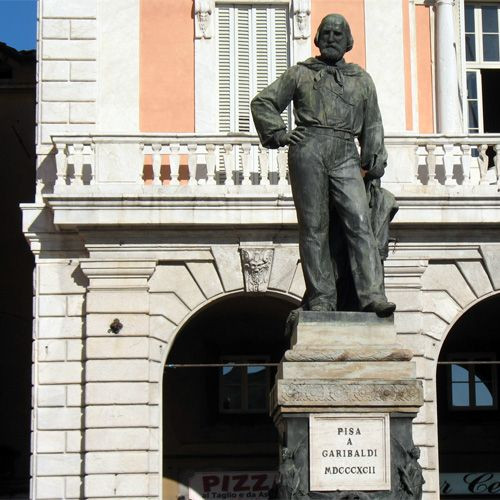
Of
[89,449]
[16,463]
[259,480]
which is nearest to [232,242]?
[89,449]

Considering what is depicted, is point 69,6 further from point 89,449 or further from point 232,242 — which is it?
point 89,449

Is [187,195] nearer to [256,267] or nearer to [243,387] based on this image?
[256,267]

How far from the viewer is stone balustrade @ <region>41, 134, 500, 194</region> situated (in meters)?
22.7

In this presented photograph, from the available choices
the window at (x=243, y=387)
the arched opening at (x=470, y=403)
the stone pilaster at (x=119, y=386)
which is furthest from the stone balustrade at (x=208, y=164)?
the window at (x=243, y=387)

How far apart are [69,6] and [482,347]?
27.5ft

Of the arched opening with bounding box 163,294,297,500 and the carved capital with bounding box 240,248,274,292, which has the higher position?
the carved capital with bounding box 240,248,274,292

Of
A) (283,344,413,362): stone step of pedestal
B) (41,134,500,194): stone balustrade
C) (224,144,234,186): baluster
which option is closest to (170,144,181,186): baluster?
(41,134,500,194): stone balustrade

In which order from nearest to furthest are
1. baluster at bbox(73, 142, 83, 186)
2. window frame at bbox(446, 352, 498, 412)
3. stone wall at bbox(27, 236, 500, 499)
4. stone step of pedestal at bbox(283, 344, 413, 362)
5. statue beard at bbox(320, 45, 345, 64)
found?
stone step of pedestal at bbox(283, 344, 413, 362) → statue beard at bbox(320, 45, 345, 64) → stone wall at bbox(27, 236, 500, 499) → baluster at bbox(73, 142, 83, 186) → window frame at bbox(446, 352, 498, 412)

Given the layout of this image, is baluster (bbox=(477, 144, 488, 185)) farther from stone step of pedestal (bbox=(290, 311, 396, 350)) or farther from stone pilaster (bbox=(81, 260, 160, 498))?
stone step of pedestal (bbox=(290, 311, 396, 350))

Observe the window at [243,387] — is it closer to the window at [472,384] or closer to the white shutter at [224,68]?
the window at [472,384]

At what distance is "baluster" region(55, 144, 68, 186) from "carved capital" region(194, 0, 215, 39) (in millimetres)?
2661

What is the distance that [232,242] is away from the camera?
74.1ft

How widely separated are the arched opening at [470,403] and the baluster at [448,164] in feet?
Result: 13.3

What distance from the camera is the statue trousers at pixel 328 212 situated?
555 inches
